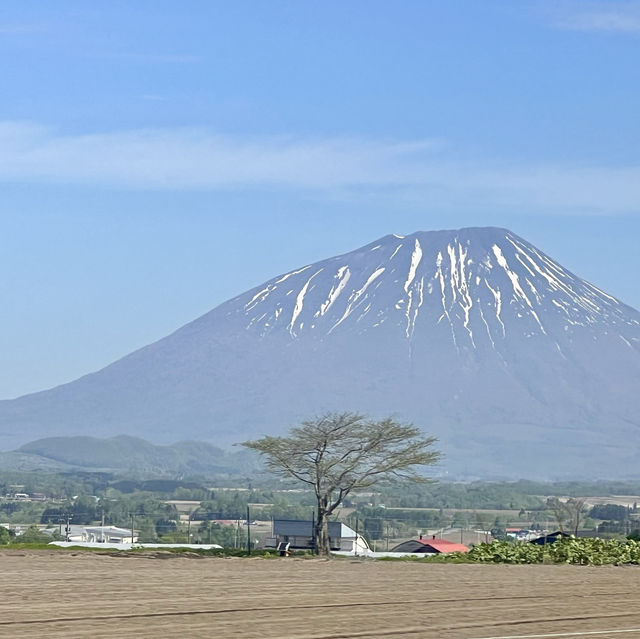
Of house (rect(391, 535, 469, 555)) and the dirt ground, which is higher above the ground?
house (rect(391, 535, 469, 555))

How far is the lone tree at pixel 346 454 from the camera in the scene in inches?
1816

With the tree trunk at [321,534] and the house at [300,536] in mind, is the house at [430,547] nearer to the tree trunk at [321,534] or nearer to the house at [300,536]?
the house at [300,536]

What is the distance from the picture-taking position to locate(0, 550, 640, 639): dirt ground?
16453 mm

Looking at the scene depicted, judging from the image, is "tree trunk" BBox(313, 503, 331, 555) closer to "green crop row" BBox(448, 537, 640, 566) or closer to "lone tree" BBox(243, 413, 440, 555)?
"lone tree" BBox(243, 413, 440, 555)

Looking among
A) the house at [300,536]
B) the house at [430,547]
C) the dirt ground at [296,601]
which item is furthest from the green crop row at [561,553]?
the house at [430,547]

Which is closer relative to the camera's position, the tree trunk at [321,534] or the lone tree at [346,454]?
the tree trunk at [321,534]

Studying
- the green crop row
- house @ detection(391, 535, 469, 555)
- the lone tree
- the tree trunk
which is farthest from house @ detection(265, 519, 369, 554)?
the green crop row

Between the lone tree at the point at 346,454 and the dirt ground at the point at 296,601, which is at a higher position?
the lone tree at the point at 346,454

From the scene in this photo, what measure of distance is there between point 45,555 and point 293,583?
25.0 ft

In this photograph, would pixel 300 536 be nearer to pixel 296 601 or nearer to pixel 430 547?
pixel 430 547

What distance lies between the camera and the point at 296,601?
19.6 meters

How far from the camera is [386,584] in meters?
23.5

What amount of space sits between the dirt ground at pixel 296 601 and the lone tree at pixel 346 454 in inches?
696

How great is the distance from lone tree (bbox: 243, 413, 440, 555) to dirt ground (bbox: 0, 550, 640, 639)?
17.7 meters
